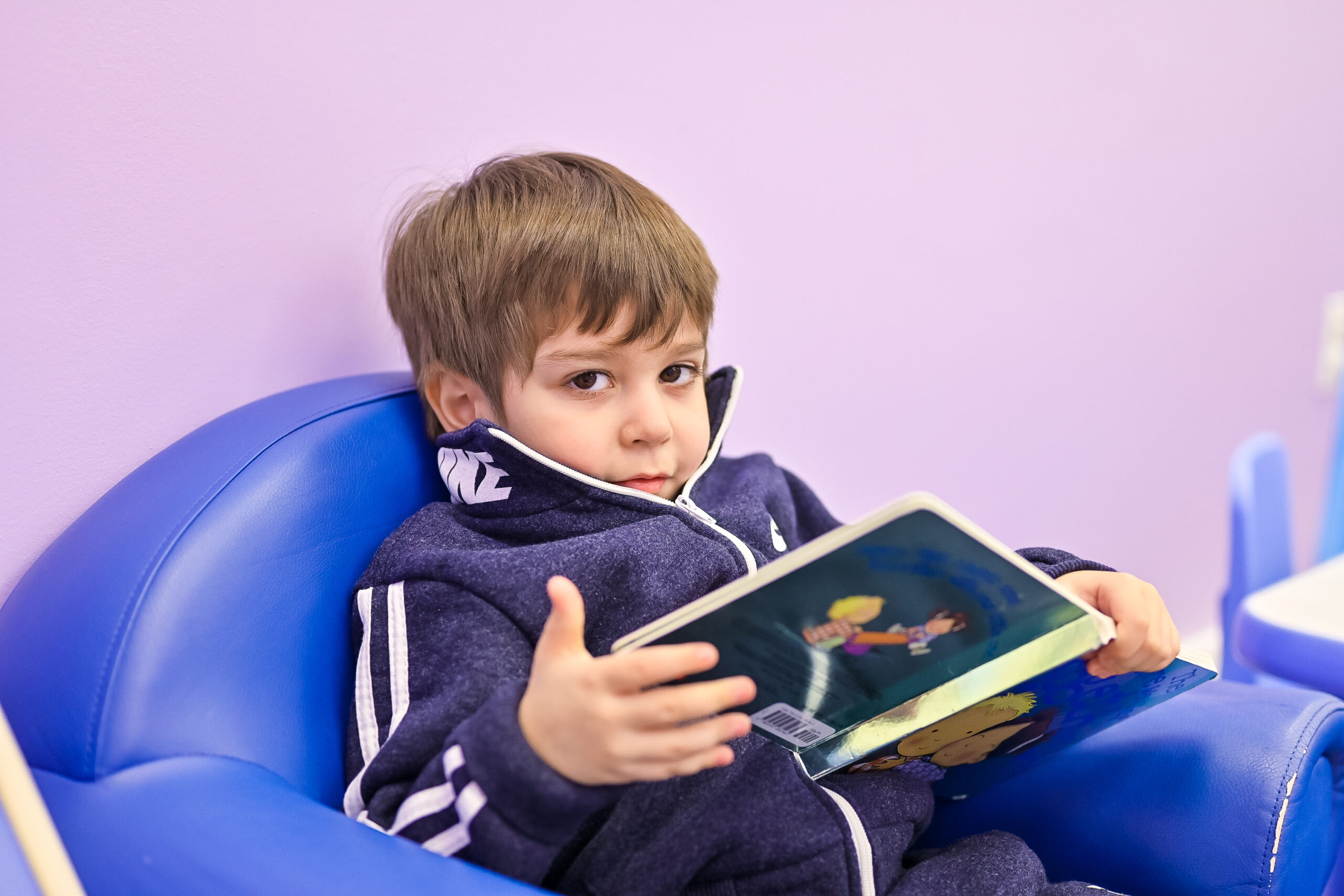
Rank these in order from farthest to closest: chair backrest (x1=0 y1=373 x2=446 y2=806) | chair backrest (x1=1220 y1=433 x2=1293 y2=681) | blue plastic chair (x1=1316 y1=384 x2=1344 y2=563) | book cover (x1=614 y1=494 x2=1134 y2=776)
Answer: blue plastic chair (x1=1316 y1=384 x2=1344 y2=563) < chair backrest (x1=1220 y1=433 x2=1293 y2=681) < chair backrest (x1=0 y1=373 x2=446 y2=806) < book cover (x1=614 y1=494 x2=1134 y2=776)

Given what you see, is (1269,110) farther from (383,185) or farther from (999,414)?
(383,185)

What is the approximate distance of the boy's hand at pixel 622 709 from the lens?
1.59 ft

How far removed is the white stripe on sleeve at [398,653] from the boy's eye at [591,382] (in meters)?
0.19

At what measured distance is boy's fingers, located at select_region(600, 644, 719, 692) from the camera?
478 mm

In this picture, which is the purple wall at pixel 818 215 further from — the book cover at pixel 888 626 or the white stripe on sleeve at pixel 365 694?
the book cover at pixel 888 626

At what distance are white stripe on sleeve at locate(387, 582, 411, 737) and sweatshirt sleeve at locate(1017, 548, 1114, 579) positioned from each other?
45 centimetres

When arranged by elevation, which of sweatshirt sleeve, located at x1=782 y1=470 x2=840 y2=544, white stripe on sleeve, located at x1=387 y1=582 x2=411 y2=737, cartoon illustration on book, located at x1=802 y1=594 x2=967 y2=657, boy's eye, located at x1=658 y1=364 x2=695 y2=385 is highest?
boy's eye, located at x1=658 y1=364 x2=695 y2=385

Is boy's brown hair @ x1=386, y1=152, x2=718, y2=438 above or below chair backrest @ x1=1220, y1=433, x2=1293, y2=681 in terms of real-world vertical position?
above

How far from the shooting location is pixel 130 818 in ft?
1.76

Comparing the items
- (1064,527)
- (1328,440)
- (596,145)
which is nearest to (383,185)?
(596,145)

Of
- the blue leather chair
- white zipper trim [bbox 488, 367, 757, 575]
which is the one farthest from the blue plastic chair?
white zipper trim [bbox 488, 367, 757, 575]

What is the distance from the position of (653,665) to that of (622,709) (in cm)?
3

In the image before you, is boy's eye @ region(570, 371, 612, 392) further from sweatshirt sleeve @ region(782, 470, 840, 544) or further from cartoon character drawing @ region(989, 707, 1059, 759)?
cartoon character drawing @ region(989, 707, 1059, 759)

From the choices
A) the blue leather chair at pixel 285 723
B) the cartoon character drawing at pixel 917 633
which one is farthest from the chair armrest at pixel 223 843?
the cartoon character drawing at pixel 917 633
